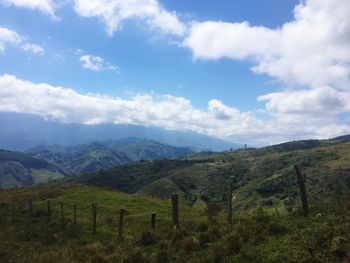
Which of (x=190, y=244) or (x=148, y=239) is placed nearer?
(x=190, y=244)

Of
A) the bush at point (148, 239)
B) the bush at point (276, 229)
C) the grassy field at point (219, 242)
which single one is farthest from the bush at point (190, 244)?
the bush at point (276, 229)

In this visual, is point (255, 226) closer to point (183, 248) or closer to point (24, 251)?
point (183, 248)

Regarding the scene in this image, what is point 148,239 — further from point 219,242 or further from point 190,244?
point 219,242

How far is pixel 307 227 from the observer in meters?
15.4

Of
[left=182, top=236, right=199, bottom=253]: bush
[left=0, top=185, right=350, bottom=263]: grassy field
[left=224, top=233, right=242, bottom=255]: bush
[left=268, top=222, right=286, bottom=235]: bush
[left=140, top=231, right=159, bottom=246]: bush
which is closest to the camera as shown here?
[left=0, top=185, right=350, bottom=263]: grassy field

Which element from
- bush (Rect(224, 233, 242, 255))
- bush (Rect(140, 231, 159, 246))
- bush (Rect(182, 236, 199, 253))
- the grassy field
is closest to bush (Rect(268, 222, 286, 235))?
the grassy field

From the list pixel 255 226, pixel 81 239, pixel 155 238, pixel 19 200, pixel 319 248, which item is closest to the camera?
pixel 319 248

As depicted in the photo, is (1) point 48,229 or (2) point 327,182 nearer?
(1) point 48,229

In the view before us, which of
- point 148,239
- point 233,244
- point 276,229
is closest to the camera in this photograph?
point 233,244

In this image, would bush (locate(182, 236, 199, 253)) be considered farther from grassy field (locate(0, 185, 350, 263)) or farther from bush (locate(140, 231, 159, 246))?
bush (locate(140, 231, 159, 246))

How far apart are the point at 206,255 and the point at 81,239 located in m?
15.5

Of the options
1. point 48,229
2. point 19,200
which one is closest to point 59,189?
point 19,200

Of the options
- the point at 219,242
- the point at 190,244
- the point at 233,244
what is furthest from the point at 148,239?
the point at 233,244

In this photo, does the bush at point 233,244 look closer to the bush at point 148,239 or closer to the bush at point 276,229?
the bush at point 276,229
